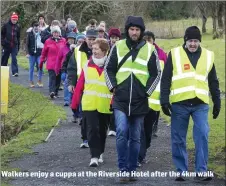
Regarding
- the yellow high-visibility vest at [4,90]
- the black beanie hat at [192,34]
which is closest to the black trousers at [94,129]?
the black beanie hat at [192,34]

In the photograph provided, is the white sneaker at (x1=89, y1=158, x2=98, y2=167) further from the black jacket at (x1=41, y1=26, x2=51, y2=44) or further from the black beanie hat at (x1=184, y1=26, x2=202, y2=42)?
the black jacket at (x1=41, y1=26, x2=51, y2=44)

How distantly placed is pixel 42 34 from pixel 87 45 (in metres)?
9.57

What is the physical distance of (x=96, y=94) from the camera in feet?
33.2

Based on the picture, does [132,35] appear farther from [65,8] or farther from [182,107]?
[65,8]

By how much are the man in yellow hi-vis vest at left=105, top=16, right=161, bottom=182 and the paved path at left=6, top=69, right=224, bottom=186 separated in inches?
18.0

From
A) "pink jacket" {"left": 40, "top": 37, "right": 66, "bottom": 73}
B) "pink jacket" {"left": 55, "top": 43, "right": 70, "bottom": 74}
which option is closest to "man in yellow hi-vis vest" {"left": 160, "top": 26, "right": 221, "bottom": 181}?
"pink jacket" {"left": 55, "top": 43, "right": 70, "bottom": 74}

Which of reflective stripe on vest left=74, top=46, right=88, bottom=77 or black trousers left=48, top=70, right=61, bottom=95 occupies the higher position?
reflective stripe on vest left=74, top=46, right=88, bottom=77

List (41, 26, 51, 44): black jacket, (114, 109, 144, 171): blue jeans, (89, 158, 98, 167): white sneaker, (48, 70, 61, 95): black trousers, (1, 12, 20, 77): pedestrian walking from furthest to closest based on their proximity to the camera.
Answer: (1, 12, 20, 77): pedestrian walking < (41, 26, 51, 44): black jacket < (48, 70, 61, 95): black trousers < (89, 158, 98, 167): white sneaker < (114, 109, 144, 171): blue jeans

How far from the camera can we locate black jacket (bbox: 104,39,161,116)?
9.09 meters

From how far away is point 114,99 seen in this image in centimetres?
923

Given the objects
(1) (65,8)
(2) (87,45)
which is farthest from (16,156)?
(1) (65,8)

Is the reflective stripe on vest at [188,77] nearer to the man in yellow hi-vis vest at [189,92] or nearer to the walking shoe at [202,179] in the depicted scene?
the man in yellow hi-vis vest at [189,92]

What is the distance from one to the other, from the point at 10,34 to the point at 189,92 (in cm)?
1422

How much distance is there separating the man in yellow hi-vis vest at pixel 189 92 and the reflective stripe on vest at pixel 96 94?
1.11 meters
